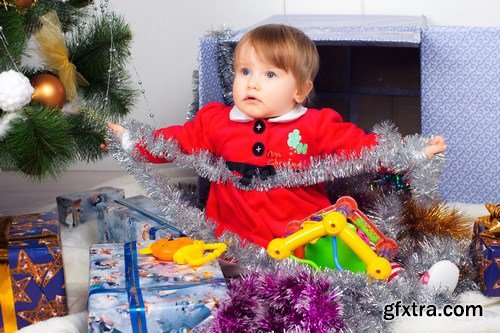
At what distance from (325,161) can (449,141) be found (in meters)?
0.40

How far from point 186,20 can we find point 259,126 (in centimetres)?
92

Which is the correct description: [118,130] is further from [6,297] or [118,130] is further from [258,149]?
[6,297]

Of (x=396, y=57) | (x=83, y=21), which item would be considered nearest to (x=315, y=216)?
(x=83, y=21)

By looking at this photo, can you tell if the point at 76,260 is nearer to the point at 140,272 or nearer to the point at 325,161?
the point at 140,272

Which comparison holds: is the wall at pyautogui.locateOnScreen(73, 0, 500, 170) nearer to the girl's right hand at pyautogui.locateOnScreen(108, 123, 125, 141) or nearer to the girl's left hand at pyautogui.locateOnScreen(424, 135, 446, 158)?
the girl's right hand at pyautogui.locateOnScreen(108, 123, 125, 141)

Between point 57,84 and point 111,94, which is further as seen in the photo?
point 111,94

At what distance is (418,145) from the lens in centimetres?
126

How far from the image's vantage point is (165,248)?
1.15 meters

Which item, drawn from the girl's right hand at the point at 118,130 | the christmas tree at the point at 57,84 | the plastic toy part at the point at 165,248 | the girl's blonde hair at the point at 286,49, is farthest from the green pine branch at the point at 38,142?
the girl's blonde hair at the point at 286,49

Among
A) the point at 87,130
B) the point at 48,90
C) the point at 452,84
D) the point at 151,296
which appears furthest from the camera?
the point at 452,84

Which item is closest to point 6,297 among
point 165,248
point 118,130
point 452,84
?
point 165,248

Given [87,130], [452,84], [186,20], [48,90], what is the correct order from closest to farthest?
1. [48,90]
2. [87,130]
3. [452,84]
4. [186,20]

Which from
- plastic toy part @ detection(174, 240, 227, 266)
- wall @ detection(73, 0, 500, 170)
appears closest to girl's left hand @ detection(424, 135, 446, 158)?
plastic toy part @ detection(174, 240, 227, 266)

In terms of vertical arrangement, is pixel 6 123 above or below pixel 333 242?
above
